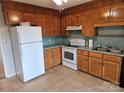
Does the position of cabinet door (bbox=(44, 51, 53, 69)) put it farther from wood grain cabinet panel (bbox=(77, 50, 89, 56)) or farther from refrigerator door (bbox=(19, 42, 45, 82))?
wood grain cabinet panel (bbox=(77, 50, 89, 56))

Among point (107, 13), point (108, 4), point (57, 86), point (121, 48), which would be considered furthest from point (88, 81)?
point (108, 4)

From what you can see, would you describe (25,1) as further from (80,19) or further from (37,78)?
(37,78)

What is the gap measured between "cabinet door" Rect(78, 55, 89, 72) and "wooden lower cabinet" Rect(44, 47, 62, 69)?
3.31 ft

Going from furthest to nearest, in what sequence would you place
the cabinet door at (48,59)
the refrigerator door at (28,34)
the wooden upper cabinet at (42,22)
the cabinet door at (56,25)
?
the cabinet door at (56,25) < the cabinet door at (48,59) < the wooden upper cabinet at (42,22) < the refrigerator door at (28,34)

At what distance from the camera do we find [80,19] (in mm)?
3365

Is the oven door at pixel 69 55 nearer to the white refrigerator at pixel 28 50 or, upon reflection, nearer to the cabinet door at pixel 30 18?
the white refrigerator at pixel 28 50

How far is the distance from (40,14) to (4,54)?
185 centimetres

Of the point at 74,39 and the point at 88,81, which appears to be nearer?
the point at 88,81

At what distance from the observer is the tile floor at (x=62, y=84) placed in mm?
2402

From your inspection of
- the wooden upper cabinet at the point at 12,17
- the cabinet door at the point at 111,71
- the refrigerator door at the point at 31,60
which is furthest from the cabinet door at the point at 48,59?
the cabinet door at the point at 111,71

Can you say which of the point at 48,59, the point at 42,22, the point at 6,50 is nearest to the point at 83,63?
the point at 48,59

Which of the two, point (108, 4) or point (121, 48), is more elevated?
point (108, 4)

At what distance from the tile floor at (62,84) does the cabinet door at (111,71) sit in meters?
0.16

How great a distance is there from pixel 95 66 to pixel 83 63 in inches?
18.1
